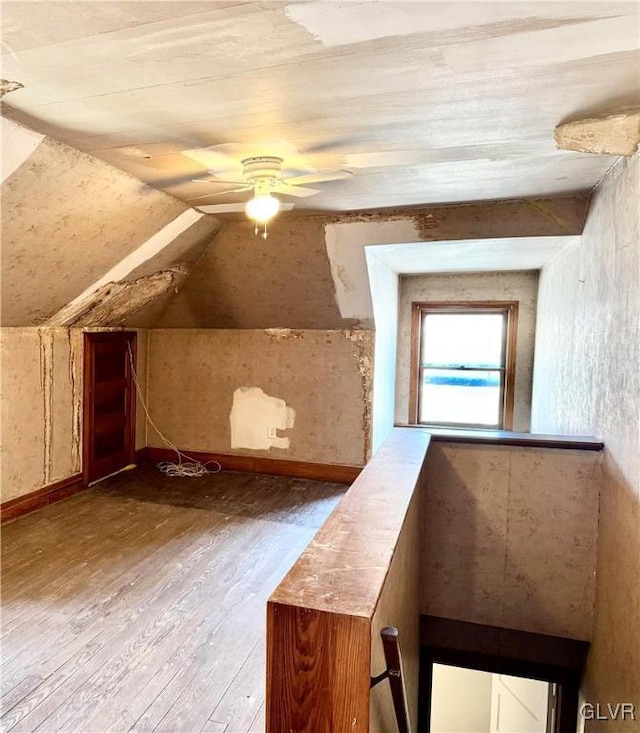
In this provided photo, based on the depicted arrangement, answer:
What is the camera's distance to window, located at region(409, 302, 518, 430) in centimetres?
546

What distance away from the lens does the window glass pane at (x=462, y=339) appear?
217 inches

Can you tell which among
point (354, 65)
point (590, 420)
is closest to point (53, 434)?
point (354, 65)

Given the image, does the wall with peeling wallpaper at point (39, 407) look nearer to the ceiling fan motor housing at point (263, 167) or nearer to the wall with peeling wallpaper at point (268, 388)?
the wall with peeling wallpaper at point (268, 388)

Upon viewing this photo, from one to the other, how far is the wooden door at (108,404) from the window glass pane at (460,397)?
3.21 m

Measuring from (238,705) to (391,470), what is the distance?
1.15 metres

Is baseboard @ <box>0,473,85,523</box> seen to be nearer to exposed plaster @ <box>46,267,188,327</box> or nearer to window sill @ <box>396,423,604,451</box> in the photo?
exposed plaster @ <box>46,267,188,327</box>

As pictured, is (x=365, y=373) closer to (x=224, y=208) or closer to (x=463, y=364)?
(x=463, y=364)

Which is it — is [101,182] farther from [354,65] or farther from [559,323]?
[559,323]

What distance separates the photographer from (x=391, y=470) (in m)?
2.33

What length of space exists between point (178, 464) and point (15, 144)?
359cm

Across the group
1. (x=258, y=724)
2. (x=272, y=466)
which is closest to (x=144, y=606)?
(x=258, y=724)

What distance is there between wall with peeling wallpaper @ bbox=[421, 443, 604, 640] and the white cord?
2611 mm

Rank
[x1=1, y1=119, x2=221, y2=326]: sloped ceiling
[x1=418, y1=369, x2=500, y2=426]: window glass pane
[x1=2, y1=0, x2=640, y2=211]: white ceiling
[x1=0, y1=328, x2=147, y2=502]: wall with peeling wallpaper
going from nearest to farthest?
[x1=2, y1=0, x2=640, y2=211]: white ceiling
[x1=1, y1=119, x2=221, y2=326]: sloped ceiling
[x1=0, y1=328, x2=147, y2=502]: wall with peeling wallpaper
[x1=418, y1=369, x2=500, y2=426]: window glass pane

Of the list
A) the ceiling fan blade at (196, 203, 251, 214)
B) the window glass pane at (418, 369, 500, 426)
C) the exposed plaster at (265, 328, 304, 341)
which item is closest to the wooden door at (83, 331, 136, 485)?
the exposed plaster at (265, 328, 304, 341)
